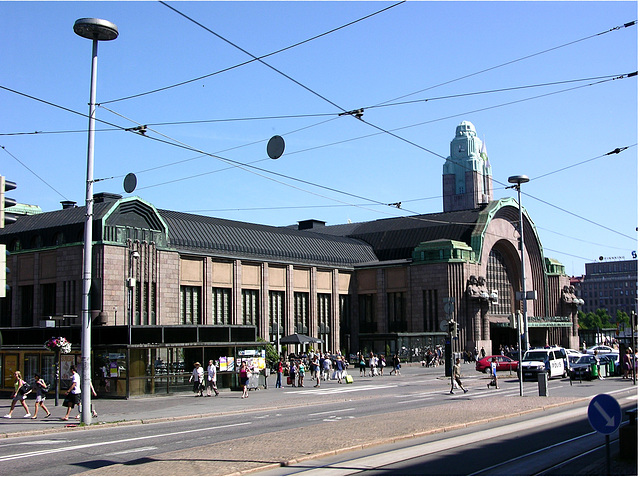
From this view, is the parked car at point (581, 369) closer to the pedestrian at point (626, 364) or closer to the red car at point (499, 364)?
the pedestrian at point (626, 364)

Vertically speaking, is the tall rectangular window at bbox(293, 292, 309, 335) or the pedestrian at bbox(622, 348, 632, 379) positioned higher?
the tall rectangular window at bbox(293, 292, 309, 335)

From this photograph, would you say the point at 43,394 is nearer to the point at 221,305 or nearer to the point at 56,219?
the point at 56,219

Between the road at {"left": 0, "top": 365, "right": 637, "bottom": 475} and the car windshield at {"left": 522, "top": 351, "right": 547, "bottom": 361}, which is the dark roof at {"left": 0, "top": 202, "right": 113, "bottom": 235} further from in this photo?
the car windshield at {"left": 522, "top": 351, "right": 547, "bottom": 361}

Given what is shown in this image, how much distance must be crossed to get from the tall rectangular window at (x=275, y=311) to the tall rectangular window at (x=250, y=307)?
70.7 inches

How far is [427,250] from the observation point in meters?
71.8

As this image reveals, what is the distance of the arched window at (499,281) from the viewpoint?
77.4 m

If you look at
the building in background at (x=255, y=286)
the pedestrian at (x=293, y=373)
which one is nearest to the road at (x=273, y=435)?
the building in background at (x=255, y=286)

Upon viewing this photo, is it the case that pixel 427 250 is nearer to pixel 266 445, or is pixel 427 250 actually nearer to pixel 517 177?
pixel 517 177

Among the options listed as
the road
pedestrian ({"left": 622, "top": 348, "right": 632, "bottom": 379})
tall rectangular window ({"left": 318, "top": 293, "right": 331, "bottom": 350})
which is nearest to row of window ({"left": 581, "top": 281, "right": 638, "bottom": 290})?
tall rectangular window ({"left": 318, "top": 293, "right": 331, "bottom": 350})

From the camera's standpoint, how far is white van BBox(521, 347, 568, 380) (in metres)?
41.4

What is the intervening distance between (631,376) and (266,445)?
99.1 feet

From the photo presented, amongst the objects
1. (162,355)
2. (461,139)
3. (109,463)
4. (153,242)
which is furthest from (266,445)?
(461,139)

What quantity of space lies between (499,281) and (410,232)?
10.9 metres

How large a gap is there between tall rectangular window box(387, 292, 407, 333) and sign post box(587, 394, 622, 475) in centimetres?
6324
